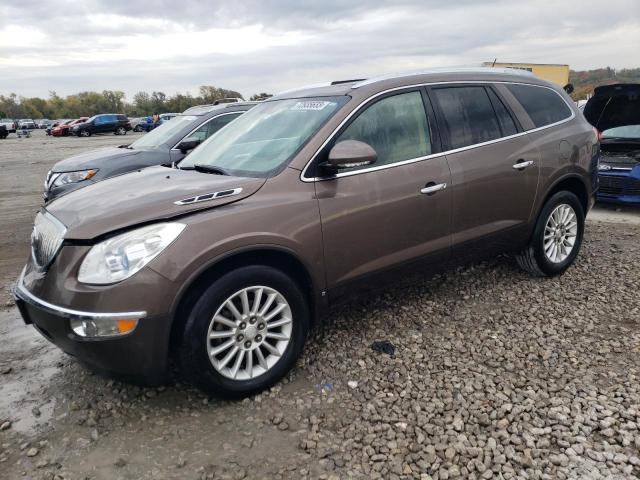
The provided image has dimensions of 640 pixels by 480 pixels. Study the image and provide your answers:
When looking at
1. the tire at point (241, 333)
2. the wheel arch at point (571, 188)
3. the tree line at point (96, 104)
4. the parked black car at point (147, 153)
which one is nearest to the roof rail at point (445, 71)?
the wheel arch at point (571, 188)

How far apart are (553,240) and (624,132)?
491cm

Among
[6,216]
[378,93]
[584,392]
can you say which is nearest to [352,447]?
[584,392]

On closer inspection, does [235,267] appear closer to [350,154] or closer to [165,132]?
[350,154]

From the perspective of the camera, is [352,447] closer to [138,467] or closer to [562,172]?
[138,467]

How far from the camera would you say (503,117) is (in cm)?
413

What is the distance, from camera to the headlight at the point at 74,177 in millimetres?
6379

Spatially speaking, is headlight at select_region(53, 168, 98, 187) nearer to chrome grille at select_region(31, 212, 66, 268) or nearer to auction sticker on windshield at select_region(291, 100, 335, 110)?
chrome grille at select_region(31, 212, 66, 268)

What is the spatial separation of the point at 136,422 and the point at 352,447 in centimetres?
122

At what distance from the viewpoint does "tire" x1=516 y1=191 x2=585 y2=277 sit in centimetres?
443

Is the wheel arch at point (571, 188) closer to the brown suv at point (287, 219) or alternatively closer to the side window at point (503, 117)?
the brown suv at point (287, 219)

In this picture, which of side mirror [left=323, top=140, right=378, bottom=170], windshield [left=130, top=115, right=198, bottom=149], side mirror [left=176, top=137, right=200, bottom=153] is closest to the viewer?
side mirror [left=323, top=140, right=378, bottom=170]

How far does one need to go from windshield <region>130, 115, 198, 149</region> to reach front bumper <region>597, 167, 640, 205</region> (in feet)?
20.2

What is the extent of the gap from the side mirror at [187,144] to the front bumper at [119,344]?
4.25 metres

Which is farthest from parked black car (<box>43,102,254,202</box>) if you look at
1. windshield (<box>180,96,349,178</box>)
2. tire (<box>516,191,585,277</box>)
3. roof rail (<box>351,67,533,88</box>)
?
tire (<box>516,191,585,277</box>)
